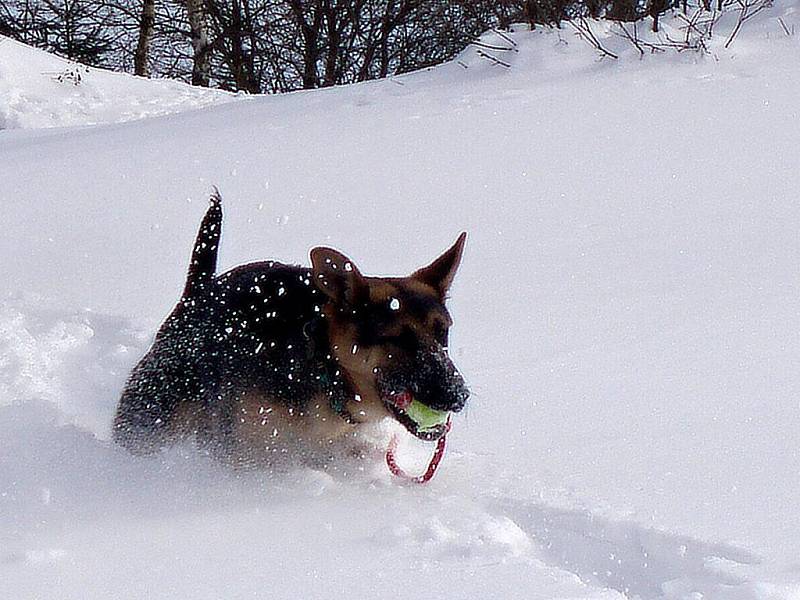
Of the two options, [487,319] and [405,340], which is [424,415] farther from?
[487,319]

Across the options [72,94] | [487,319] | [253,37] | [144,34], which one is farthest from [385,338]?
[253,37]

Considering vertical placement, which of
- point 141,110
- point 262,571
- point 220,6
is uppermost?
point 220,6

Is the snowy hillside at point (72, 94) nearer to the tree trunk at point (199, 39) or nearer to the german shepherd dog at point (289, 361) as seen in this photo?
the tree trunk at point (199, 39)

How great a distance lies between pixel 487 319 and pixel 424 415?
1613 mm

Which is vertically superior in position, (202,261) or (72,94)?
(72,94)

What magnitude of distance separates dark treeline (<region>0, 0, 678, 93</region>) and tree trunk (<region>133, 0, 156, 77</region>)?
0.05 ft

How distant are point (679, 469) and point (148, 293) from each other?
2895 millimetres

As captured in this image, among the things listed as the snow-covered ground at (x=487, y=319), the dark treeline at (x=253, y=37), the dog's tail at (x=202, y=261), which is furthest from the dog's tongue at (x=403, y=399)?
the dark treeline at (x=253, y=37)

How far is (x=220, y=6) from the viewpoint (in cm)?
1919

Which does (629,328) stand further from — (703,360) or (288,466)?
(288,466)

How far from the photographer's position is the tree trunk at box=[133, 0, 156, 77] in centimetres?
1723

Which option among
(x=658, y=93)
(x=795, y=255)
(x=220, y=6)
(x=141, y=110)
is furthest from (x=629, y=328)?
(x=220, y=6)

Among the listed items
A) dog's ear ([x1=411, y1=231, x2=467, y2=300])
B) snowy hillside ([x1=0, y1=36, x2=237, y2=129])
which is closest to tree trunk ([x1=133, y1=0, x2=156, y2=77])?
snowy hillside ([x1=0, y1=36, x2=237, y2=129])

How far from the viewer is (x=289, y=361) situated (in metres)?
3.58
